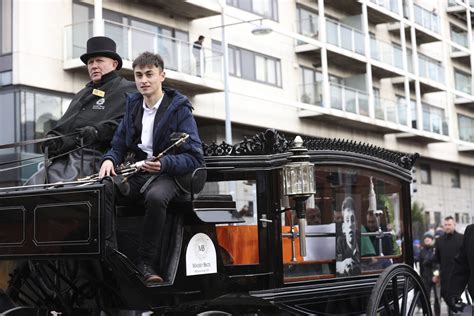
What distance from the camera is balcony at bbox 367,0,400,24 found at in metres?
32.9

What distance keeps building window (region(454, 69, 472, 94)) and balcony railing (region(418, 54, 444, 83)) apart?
2.37m

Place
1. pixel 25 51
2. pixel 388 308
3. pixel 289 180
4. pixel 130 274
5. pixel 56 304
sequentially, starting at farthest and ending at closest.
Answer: pixel 25 51 < pixel 388 308 < pixel 289 180 < pixel 56 304 < pixel 130 274

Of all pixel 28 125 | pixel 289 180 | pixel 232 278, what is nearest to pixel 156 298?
pixel 232 278

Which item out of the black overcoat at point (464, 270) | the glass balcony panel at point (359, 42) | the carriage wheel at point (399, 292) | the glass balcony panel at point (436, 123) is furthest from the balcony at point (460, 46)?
the black overcoat at point (464, 270)

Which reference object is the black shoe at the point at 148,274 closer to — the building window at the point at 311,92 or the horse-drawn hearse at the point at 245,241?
the horse-drawn hearse at the point at 245,241

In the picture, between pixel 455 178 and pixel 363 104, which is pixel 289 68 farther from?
pixel 455 178

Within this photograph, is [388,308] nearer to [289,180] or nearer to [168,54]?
[289,180]

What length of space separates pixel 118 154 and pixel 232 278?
50.6 inches

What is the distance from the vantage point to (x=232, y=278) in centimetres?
614

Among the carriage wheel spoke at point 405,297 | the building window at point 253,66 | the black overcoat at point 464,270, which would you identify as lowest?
the carriage wheel spoke at point 405,297

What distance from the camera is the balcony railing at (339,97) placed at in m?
31.8

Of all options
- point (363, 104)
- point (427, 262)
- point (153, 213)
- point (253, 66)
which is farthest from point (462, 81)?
point (153, 213)

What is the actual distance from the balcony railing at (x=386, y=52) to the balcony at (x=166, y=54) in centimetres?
Result: 1137

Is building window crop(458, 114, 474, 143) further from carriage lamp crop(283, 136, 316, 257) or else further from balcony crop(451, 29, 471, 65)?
carriage lamp crop(283, 136, 316, 257)
